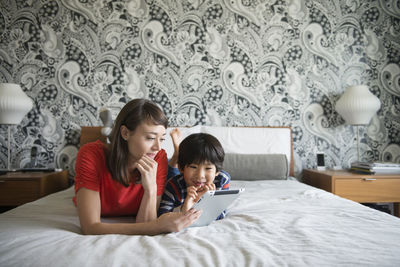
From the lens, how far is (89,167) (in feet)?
3.31

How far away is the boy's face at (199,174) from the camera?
1.14 meters

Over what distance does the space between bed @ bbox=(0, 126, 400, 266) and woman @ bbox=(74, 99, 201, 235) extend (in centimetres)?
6

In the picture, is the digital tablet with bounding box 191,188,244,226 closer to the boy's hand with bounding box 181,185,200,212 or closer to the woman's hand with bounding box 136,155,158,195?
the boy's hand with bounding box 181,185,200,212

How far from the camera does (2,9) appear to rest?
2.52m

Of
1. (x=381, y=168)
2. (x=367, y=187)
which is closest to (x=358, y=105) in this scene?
(x=381, y=168)

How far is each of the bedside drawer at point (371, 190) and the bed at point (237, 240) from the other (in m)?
0.84

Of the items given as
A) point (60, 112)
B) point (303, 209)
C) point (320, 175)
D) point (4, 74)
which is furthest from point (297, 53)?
point (4, 74)

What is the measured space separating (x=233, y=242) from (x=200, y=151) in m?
0.44

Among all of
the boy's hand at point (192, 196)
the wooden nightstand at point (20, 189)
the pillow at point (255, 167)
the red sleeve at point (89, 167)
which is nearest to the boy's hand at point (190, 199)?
the boy's hand at point (192, 196)

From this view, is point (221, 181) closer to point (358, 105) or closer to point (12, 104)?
point (358, 105)

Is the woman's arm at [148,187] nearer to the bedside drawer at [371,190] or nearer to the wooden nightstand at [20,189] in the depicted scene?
the wooden nightstand at [20,189]

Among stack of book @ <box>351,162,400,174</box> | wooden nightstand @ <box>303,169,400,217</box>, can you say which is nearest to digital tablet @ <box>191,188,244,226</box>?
wooden nightstand @ <box>303,169,400,217</box>

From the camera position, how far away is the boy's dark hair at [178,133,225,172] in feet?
3.81

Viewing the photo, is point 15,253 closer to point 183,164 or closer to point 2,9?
point 183,164
